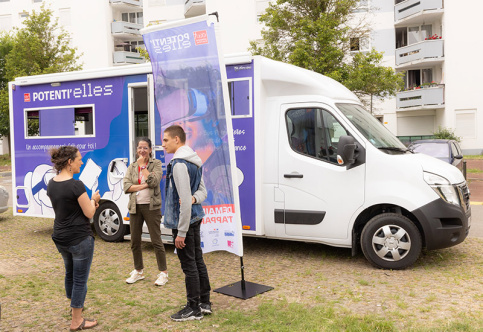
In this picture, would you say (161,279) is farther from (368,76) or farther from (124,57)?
(124,57)

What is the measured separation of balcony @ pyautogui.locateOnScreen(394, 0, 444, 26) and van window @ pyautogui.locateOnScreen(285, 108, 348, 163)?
2776cm

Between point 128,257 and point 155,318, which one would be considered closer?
point 155,318

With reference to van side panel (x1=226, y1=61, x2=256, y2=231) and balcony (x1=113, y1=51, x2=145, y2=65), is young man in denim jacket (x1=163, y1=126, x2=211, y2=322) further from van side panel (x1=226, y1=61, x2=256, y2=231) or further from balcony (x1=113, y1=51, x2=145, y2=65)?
balcony (x1=113, y1=51, x2=145, y2=65)

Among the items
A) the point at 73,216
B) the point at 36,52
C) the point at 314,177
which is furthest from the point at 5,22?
the point at 73,216

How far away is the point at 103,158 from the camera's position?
7887 mm

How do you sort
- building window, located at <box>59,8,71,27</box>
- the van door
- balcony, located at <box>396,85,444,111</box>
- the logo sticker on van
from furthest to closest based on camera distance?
1. building window, located at <box>59,8,71,27</box>
2. balcony, located at <box>396,85,444,111</box>
3. the van door
4. the logo sticker on van

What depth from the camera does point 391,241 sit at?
20.1ft

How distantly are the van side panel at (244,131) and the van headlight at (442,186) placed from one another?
7.58ft

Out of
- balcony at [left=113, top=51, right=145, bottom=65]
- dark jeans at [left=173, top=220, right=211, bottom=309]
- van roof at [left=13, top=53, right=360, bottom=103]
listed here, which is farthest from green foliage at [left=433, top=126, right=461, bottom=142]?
dark jeans at [left=173, top=220, right=211, bottom=309]

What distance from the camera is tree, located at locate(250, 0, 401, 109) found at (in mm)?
16812

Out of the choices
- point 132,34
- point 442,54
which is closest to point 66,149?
point 442,54

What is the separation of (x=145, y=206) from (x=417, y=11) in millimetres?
29955

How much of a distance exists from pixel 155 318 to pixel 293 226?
8.55 feet

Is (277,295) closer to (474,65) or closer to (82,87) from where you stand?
(82,87)
